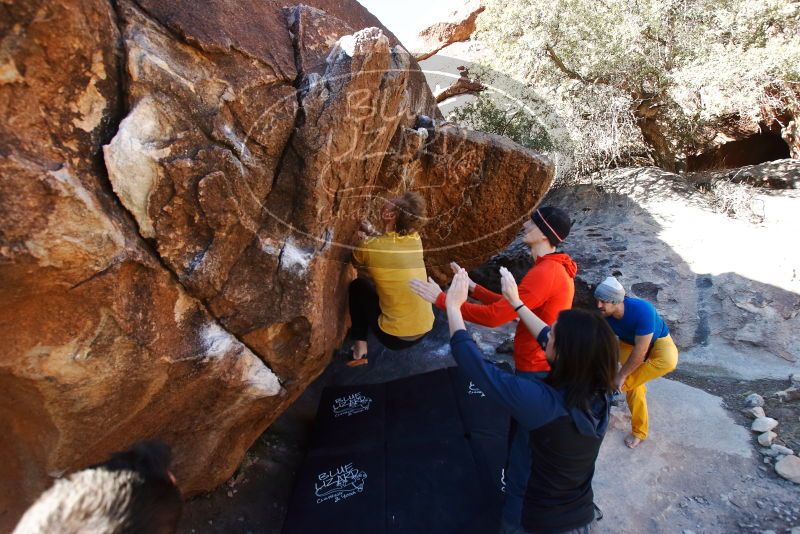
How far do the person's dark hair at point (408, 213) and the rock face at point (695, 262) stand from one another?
11.0ft

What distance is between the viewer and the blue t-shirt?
3.15 m

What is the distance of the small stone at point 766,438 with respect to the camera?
3475 mm

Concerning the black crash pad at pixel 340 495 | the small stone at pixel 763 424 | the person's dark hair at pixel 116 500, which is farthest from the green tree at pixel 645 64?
the person's dark hair at pixel 116 500

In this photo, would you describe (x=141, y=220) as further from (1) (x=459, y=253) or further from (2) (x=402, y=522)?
(1) (x=459, y=253)

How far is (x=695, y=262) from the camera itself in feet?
20.0

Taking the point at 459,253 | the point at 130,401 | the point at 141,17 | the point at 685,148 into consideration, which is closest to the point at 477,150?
the point at 459,253

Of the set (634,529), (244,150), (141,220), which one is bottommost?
(634,529)

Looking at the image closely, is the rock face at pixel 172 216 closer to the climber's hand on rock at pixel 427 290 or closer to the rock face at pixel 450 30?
the climber's hand on rock at pixel 427 290

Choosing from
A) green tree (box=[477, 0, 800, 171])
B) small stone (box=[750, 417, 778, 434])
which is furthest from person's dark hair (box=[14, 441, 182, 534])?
green tree (box=[477, 0, 800, 171])

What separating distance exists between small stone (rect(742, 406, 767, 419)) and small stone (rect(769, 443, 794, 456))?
35cm

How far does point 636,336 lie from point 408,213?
163 centimetres

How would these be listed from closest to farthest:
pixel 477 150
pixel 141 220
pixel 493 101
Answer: pixel 141 220
pixel 477 150
pixel 493 101

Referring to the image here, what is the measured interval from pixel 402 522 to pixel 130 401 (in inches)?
64.4

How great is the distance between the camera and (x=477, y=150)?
14.5ft
